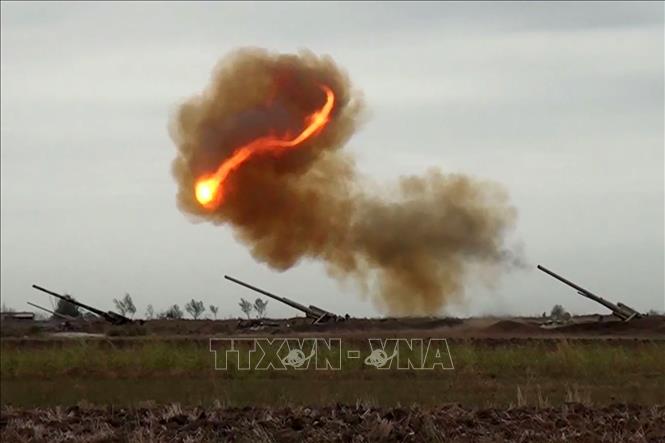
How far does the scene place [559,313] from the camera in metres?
53.2

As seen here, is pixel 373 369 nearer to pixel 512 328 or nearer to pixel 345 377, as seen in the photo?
pixel 345 377

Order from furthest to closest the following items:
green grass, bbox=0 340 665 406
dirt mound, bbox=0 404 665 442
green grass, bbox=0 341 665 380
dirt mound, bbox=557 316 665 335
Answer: dirt mound, bbox=557 316 665 335 < green grass, bbox=0 341 665 380 < green grass, bbox=0 340 665 406 < dirt mound, bbox=0 404 665 442

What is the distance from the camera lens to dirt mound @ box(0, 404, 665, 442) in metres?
15.2

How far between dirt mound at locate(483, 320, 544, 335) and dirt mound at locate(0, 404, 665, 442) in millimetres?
25221

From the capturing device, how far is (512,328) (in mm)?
43531

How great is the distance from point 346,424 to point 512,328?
28559mm

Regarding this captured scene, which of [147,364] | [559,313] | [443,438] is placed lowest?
[443,438]

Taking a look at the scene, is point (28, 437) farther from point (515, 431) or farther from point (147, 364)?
point (147, 364)

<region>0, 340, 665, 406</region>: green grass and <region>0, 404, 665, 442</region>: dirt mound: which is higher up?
<region>0, 340, 665, 406</region>: green grass

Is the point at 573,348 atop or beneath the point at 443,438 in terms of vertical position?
atop

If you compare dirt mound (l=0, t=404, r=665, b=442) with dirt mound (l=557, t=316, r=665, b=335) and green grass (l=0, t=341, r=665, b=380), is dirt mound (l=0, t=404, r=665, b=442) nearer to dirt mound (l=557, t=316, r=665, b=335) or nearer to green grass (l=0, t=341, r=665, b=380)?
green grass (l=0, t=341, r=665, b=380)

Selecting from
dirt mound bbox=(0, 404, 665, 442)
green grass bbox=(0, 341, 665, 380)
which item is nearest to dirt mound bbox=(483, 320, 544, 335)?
green grass bbox=(0, 341, 665, 380)

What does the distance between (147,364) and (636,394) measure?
49.0 ft

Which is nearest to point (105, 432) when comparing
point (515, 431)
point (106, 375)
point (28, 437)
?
point (28, 437)
